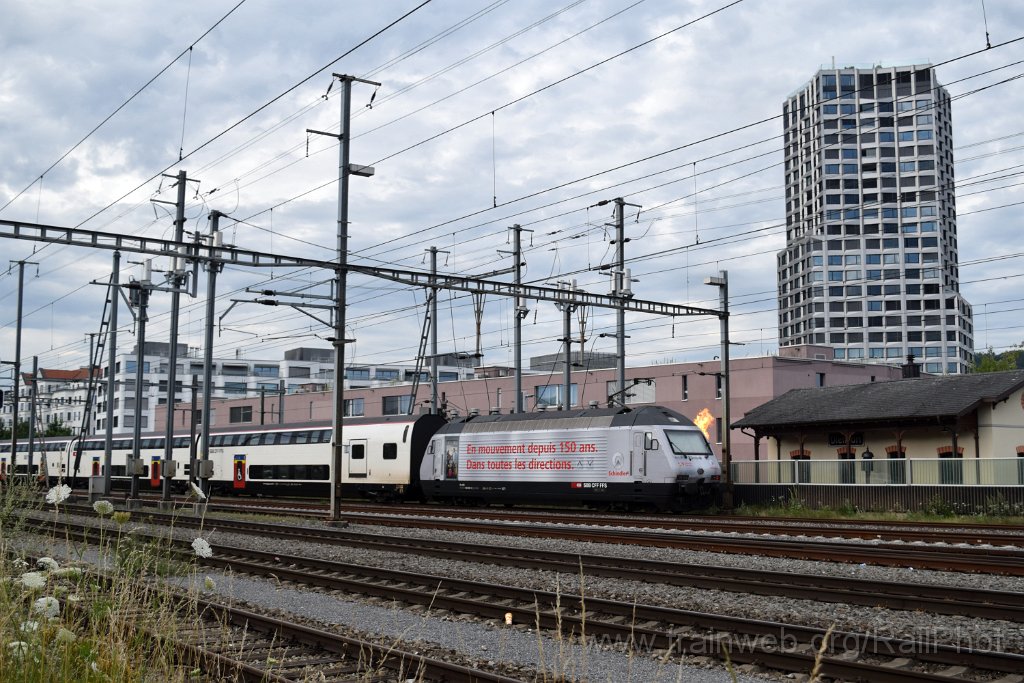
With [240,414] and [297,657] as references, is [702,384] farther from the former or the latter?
[240,414]

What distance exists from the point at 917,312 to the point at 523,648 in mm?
122893

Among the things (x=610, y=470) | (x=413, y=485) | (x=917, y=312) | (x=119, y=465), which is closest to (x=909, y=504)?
(x=610, y=470)

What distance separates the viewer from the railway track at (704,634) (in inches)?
311

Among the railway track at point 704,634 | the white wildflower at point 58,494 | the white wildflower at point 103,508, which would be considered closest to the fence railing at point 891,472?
the railway track at point 704,634

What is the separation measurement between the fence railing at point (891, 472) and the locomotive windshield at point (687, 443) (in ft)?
11.6

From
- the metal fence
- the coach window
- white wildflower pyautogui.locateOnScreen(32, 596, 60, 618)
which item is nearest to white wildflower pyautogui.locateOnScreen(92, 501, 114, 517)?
white wildflower pyautogui.locateOnScreen(32, 596, 60, 618)

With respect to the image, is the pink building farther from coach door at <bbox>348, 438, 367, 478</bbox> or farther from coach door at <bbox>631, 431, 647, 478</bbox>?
coach door at <bbox>631, 431, 647, 478</bbox>

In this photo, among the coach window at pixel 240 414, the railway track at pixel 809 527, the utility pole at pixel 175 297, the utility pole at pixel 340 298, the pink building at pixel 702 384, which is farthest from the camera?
the coach window at pixel 240 414

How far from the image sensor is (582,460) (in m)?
29.2

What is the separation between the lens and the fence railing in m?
25.7

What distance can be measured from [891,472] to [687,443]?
6.02 meters

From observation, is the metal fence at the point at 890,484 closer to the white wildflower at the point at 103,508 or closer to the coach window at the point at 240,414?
the white wildflower at the point at 103,508

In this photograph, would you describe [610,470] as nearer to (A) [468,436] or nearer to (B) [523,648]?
(A) [468,436]

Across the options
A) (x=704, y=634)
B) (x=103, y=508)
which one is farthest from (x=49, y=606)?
(x=704, y=634)
